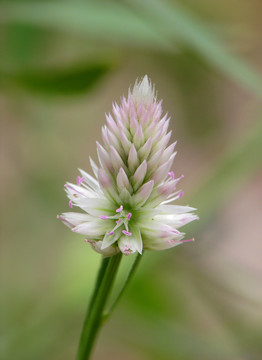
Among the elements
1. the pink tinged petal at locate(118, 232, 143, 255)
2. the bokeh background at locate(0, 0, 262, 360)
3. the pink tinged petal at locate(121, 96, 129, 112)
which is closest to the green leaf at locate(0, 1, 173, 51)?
the bokeh background at locate(0, 0, 262, 360)

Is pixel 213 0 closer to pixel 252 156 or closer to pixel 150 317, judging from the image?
pixel 252 156

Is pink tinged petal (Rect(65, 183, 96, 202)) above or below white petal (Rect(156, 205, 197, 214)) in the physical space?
below

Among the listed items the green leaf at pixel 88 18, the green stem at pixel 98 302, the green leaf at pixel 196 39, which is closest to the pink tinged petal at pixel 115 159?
the green stem at pixel 98 302

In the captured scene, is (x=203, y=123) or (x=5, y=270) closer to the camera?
(x=5, y=270)

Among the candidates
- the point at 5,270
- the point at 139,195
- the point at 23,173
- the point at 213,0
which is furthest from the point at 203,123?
the point at 139,195

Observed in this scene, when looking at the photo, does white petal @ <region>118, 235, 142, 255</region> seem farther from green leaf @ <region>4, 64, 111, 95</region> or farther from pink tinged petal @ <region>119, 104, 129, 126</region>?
green leaf @ <region>4, 64, 111, 95</region>

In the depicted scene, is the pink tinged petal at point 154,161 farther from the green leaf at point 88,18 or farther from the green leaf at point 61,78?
the green leaf at point 88,18
